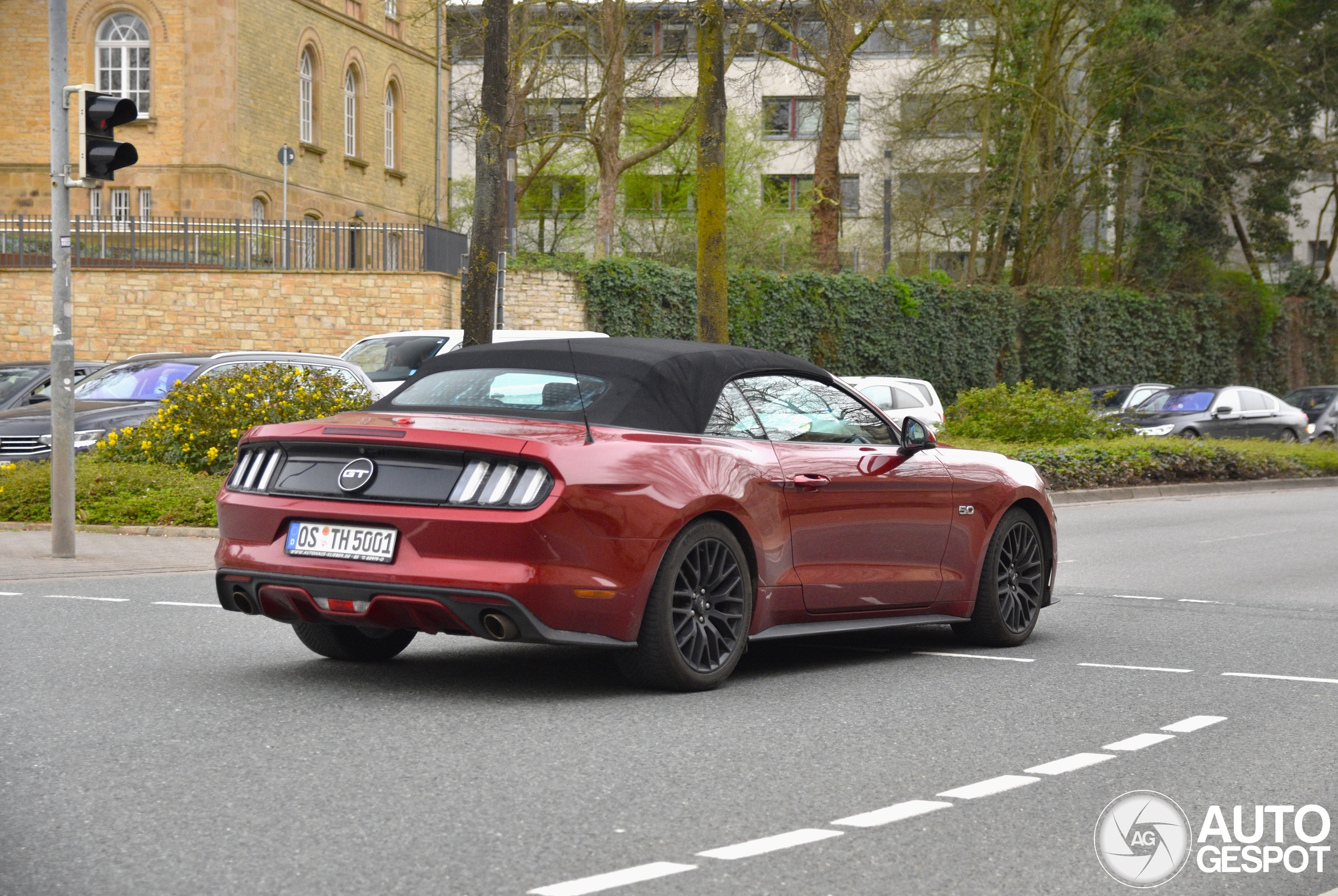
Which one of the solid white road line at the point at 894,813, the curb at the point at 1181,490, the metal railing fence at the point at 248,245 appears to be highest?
the metal railing fence at the point at 248,245

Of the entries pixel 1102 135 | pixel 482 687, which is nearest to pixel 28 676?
pixel 482 687

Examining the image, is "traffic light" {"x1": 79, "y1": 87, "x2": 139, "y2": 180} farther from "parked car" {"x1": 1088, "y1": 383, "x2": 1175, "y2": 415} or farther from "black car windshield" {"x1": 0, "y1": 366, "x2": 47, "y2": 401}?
"parked car" {"x1": 1088, "y1": 383, "x2": 1175, "y2": 415}

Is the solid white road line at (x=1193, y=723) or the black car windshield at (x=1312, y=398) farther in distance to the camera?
the black car windshield at (x=1312, y=398)

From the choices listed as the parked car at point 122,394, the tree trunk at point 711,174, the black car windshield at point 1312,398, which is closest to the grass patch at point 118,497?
the parked car at point 122,394

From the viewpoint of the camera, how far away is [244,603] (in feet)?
23.4

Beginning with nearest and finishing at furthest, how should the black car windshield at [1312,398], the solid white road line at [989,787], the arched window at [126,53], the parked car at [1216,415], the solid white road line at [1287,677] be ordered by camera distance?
the solid white road line at [989,787] → the solid white road line at [1287,677] → the parked car at [1216,415] → the black car windshield at [1312,398] → the arched window at [126,53]

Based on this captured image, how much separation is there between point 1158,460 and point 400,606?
71.0 ft

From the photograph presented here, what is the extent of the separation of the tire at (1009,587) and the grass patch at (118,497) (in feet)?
26.2

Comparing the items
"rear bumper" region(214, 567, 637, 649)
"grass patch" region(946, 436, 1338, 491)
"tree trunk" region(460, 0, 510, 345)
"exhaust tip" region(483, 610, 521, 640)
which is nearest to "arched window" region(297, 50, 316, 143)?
"grass patch" region(946, 436, 1338, 491)

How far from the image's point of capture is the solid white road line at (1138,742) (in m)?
6.38

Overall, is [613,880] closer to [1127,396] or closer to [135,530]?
[135,530]

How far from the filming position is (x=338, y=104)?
4878 cm

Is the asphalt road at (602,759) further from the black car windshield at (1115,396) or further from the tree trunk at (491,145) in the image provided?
the black car windshield at (1115,396)

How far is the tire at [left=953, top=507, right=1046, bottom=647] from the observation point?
29.6 feet
